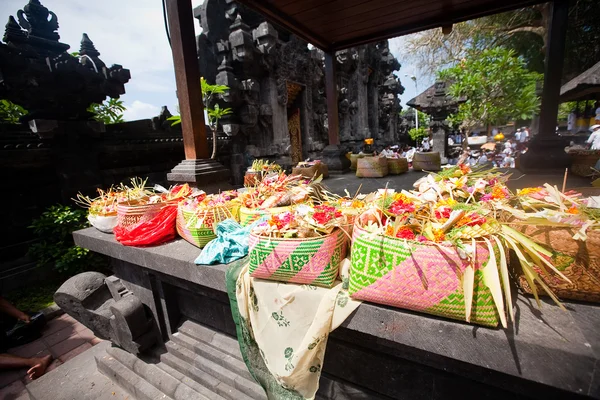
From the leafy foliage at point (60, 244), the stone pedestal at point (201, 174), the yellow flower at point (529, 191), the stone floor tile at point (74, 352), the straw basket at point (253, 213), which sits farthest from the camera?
the leafy foliage at point (60, 244)

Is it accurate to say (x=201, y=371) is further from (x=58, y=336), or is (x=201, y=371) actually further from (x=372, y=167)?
(x=372, y=167)

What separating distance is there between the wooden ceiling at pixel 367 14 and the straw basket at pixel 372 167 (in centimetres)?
224

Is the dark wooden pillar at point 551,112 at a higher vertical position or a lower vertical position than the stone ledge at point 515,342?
higher

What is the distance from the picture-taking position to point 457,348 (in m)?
1.12

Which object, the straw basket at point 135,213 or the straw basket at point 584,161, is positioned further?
the straw basket at point 584,161

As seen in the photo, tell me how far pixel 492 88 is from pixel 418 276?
1219cm

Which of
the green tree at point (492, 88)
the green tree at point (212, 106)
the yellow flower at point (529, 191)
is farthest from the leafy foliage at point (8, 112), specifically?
the green tree at point (492, 88)

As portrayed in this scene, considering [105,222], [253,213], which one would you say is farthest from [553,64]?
[105,222]

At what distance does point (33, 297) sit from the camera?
4.42 metres

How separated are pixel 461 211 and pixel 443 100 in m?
→ 9.08

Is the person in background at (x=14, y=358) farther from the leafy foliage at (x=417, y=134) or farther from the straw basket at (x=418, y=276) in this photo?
the leafy foliage at (x=417, y=134)

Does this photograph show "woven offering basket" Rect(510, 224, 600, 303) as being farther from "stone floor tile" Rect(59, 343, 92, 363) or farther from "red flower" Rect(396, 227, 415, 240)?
"stone floor tile" Rect(59, 343, 92, 363)

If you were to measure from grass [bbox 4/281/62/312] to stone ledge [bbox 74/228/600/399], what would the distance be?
5274 millimetres

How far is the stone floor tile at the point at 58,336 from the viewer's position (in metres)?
3.55
